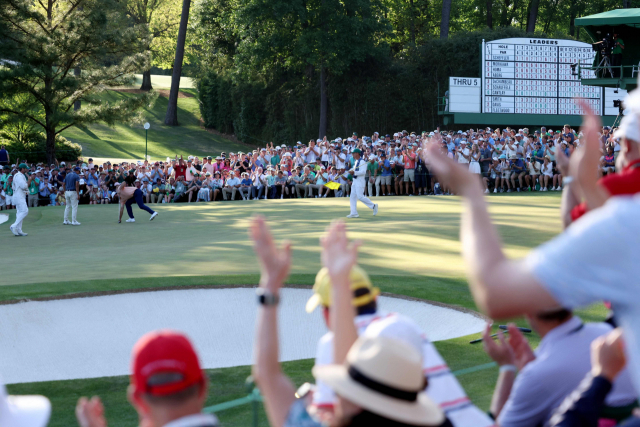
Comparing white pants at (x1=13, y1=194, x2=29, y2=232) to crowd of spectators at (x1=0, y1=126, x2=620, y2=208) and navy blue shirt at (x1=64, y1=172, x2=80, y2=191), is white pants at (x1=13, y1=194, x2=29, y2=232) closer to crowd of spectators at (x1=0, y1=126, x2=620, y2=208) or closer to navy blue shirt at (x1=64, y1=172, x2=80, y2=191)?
navy blue shirt at (x1=64, y1=172, x2=80, y2=191)

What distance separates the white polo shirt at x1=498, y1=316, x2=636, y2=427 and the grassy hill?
1893 inches

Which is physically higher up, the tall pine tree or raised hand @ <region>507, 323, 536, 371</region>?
the tall pine tree

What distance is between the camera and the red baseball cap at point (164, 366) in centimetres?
215

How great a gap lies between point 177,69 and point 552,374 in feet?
181

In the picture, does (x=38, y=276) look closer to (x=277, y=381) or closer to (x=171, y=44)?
(x=277, y=381)

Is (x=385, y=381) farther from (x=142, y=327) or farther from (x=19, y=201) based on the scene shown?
(x=19, y=201)

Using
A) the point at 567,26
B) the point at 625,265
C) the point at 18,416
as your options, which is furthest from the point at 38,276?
the point at 567,26

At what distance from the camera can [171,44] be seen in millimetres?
68688

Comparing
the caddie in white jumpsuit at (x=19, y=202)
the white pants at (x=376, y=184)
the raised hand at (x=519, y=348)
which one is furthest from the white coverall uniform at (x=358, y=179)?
the raised hand at (x=519, y=348)

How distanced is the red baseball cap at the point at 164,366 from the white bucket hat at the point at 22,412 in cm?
53

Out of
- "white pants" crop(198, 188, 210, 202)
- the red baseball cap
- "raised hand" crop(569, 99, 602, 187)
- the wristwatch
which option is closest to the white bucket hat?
the red baseball cap

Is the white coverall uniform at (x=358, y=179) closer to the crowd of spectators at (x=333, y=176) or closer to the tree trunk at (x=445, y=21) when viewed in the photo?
the crowd of spectators at (x=333, y=176)

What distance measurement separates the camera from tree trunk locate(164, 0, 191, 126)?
5425cm

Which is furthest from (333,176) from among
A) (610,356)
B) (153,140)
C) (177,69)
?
(177,69)
